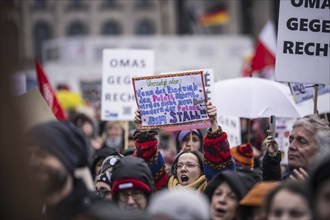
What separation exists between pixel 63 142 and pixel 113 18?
238 feet

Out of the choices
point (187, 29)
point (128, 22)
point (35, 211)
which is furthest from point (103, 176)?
point (128, 22)

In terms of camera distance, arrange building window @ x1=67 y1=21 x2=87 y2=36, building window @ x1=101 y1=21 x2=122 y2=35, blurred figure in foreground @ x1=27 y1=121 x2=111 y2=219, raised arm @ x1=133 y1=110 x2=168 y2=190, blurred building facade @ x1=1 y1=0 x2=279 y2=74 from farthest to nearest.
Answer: building window @ x1=101 y1=21 x2=122 y2=35 < building window @ x1=67 y1=21 x2=87 y2=36 < blurred building facade @ x1=1 y1=0 x2=279 y2=74 < raised arm @ x1=133 y1=110 x2=168 y2=190 < blurred figure in foreground @ x1=27 y1=121 x2=111 y2=219

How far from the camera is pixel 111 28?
78.1m

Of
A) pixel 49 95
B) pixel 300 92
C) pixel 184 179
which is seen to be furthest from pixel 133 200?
pixel 49 95

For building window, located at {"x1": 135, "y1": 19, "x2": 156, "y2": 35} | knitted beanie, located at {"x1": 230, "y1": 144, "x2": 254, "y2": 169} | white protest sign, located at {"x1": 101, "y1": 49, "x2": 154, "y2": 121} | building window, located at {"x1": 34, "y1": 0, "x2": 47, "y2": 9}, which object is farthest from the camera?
building window, located at {"x1": 34, "y1": 0, "x2": 47, "y2": 9}

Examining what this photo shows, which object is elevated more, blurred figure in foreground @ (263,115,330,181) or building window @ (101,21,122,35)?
blurred figure in foreground @ (263,115,330,181)

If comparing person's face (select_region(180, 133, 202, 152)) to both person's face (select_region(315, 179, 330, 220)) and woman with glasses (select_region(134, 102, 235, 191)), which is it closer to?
woman with glasses (select_region(134, 102, 235, 191))

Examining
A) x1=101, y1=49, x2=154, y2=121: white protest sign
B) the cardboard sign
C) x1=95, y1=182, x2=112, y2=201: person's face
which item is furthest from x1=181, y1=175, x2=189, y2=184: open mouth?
x1=101, y1=49, x2=154, y2=121: white protest sign

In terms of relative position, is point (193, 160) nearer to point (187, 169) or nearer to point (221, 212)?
point (187, 169)

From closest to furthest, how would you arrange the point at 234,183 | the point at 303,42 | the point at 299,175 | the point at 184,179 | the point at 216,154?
1. the point at 234,183
2. the point at 299,175
3. the point at 216,154
4. the point at 184,179
5. the point at 303,42

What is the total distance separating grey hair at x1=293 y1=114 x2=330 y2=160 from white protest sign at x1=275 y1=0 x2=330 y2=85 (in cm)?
128

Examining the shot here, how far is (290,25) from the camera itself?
9.22 metres

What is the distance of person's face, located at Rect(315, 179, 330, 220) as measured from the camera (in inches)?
225

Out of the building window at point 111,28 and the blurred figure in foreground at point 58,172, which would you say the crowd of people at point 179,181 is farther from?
the building window at point 111,28
